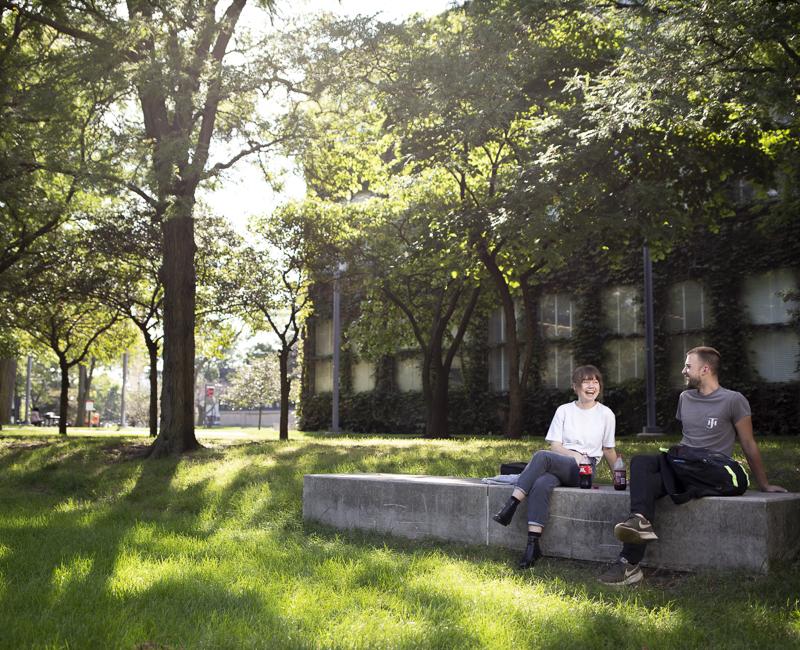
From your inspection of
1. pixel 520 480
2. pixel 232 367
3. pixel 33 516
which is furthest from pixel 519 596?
pixel 232 367

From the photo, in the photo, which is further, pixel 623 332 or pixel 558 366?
pixel 558 366

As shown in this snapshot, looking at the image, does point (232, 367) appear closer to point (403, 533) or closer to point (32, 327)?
point (32, 327)

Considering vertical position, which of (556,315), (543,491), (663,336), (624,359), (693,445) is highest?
(556,315)

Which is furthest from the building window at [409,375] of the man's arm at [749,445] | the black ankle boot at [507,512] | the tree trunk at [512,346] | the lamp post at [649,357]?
the man's arm at [749,445]

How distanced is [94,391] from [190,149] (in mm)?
94853

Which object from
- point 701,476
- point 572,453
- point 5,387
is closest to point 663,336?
point 572,453

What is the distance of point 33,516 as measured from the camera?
30.7 ft

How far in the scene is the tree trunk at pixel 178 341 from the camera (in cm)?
1591

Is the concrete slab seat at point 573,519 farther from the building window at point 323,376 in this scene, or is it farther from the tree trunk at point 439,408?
the building window at point 323,376

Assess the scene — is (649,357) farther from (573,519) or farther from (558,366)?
(573,519)

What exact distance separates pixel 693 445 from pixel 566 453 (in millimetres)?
1087

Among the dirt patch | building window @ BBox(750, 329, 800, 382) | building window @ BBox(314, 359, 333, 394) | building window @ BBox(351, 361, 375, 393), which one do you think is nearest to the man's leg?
the dirt patch

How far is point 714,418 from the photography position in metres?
6.27

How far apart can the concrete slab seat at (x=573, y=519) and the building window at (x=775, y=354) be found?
59.3 ft
